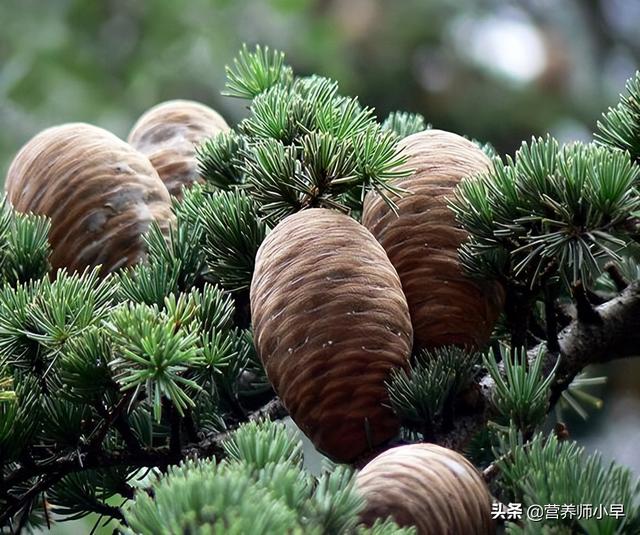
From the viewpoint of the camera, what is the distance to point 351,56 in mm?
2855

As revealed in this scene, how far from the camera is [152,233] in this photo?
0.57m

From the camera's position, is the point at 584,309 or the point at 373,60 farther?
the point at 373,60

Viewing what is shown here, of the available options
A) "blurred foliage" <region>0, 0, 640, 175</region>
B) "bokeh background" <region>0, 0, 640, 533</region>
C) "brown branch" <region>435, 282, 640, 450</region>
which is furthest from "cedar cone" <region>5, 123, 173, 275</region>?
"blurred foliage" <region>0, 0, 640, 175</region>

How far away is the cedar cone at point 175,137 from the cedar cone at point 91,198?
0.07m

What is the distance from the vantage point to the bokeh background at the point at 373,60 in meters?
2.16

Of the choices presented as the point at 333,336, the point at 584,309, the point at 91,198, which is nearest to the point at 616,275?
the point at 584,309

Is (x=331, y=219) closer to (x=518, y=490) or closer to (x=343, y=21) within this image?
(x=518, y=490)

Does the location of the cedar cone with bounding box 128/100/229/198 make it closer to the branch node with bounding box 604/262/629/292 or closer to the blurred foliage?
the branch node with bounding box 604/262/629/292

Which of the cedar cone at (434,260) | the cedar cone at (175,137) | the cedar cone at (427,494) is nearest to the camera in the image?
the cedar cone at (427,494)

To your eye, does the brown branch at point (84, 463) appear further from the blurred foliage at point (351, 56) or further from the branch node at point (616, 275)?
the blurred foliage at point (351, 56)

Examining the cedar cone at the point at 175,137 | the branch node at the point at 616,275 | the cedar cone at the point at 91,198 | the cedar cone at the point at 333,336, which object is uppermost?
the cedar cone at the point at 175,137

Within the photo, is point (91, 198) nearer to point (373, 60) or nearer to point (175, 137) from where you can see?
point (175, 137)

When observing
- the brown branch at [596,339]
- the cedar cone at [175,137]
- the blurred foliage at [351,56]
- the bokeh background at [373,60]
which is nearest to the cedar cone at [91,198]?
the cedar cone at [175,137]

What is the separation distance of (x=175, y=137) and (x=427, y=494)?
39 cm
